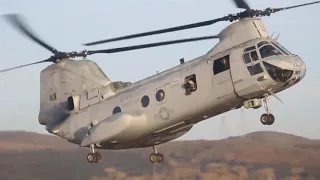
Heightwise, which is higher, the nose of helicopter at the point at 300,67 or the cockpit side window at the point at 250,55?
the cockpit side window at the point at 250,55

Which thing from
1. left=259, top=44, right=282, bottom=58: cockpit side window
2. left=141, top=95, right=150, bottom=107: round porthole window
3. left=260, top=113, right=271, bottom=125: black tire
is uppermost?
left=259, top=44, right=282, bottom=58: cockpit side window

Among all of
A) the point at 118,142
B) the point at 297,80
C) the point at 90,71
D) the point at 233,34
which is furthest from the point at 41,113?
the point at 297,80

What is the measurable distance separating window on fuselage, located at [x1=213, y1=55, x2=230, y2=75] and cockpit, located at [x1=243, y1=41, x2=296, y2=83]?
0.58 m

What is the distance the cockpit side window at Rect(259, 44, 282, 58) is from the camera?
674 inches

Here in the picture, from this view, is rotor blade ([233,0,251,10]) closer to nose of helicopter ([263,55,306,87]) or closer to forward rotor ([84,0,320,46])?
forward rotor ([84,0,320,46])

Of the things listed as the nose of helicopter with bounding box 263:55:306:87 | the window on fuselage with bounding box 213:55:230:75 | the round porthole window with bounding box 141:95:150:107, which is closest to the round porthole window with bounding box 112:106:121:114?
the round porthole window with bounding box 141:95:150:107

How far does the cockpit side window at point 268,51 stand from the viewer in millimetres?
17125

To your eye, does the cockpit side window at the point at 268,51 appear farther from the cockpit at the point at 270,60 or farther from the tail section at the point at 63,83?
the tail section at the point at 63,83

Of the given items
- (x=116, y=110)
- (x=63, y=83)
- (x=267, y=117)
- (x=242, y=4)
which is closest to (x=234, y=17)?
(x=242, y=4)

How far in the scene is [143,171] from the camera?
134 feet

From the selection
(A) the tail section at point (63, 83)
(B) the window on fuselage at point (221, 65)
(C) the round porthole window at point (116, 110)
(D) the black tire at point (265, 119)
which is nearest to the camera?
(D) the black tire at point (265, 119)

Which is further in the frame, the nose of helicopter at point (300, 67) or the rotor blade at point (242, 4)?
the rotor blade at point (242, 4)

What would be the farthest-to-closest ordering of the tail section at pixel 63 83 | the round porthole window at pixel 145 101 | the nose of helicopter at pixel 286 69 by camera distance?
the tail section at pixel 63 83
the round porthole window at pixel 145 101
the nose of helicopter at pixel 286 69

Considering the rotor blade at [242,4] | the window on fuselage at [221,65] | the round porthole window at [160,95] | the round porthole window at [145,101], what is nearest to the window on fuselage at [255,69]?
the window on fuselage at [221,65]
